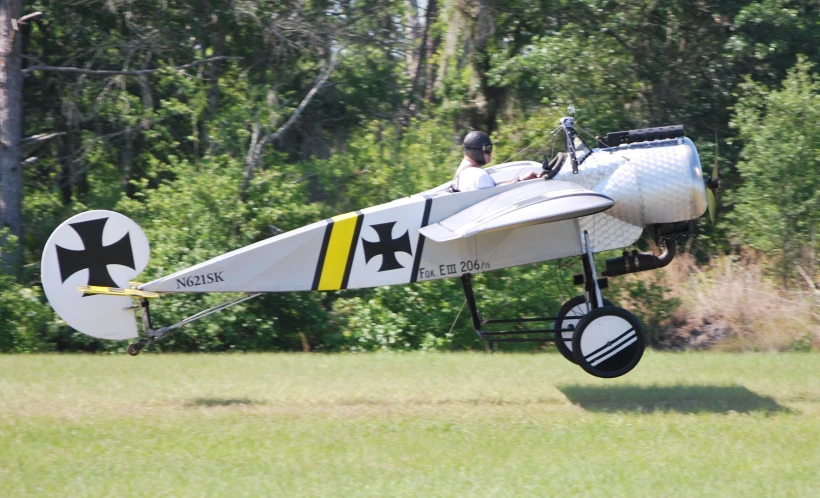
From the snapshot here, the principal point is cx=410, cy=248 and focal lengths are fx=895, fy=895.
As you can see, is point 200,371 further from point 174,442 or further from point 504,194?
point 504,194

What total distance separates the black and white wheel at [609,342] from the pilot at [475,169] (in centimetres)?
152

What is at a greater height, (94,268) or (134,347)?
(94,268)

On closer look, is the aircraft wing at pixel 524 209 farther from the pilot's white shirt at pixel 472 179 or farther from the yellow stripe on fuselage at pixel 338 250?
the yellow stripe on fuselage at pixel 338 250

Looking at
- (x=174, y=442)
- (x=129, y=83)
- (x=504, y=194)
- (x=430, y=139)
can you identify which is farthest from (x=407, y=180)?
(x=174, y=442)

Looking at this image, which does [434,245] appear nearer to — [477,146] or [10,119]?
[477,146]

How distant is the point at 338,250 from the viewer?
7895 millimetres

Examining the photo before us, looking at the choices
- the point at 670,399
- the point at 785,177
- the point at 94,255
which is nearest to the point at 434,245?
the point at 670,399

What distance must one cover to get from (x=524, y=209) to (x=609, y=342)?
1.40 m

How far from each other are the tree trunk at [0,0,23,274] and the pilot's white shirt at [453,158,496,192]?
8539 mm

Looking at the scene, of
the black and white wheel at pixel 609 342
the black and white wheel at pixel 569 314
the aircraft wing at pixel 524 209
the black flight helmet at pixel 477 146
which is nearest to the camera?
the aircraft wing at pixel 524 209

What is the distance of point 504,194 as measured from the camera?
8000mm

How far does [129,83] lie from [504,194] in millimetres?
10612

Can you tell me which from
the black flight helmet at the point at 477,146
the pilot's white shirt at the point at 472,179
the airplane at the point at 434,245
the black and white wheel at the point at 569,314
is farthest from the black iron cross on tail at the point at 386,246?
the black and white wheel at the point at 569,314

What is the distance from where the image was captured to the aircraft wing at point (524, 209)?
731 cm
